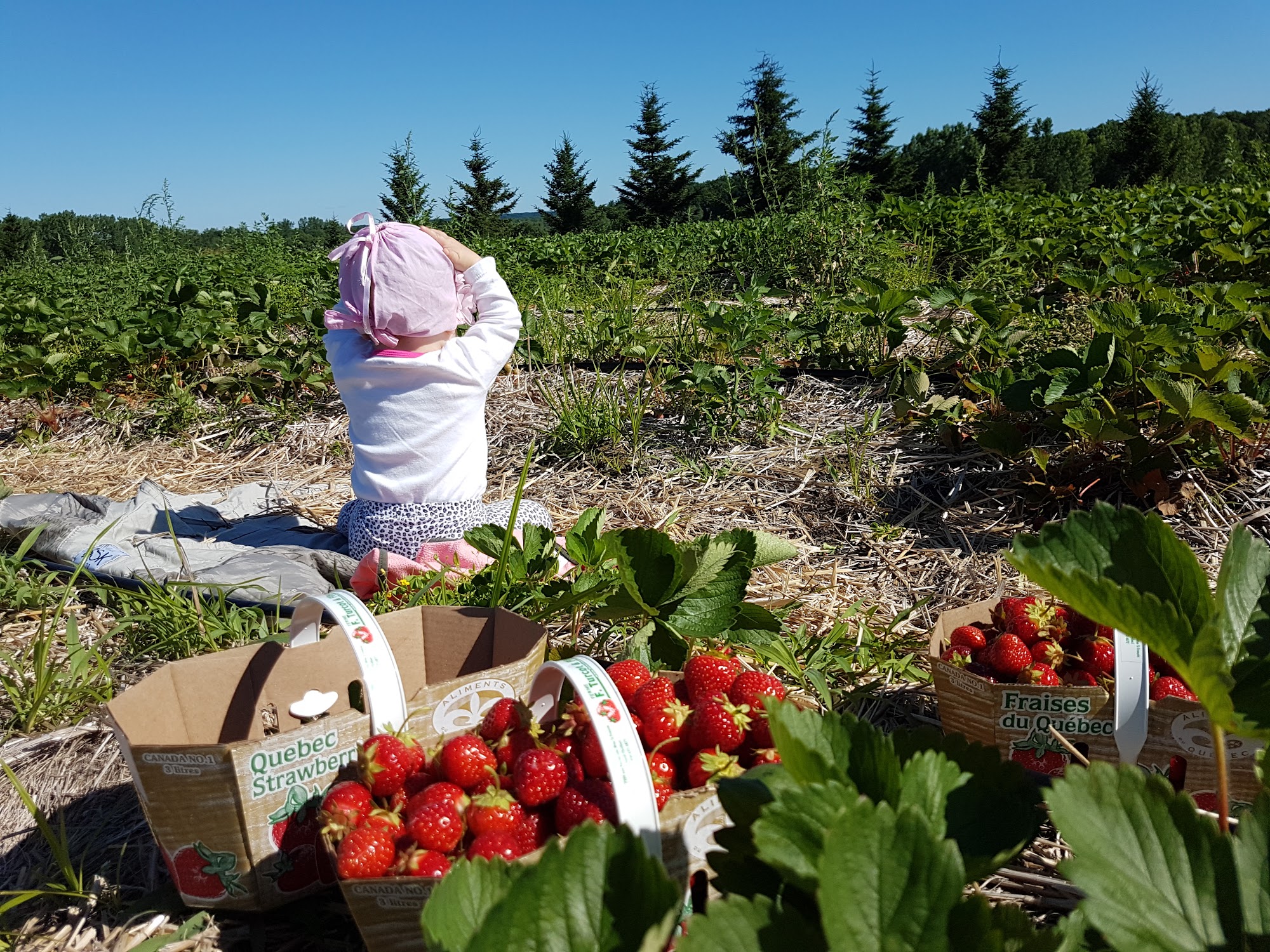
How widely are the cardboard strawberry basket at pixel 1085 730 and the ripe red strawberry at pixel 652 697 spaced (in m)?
0.46

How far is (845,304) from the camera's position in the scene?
3.37 meters

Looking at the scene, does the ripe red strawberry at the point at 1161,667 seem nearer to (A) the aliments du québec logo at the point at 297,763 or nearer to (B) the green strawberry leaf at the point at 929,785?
(B) the green strawberry leaf at the point at 929,785

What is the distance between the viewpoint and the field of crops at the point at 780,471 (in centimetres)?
83

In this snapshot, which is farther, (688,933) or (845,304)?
(845,304)

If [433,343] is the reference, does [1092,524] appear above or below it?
below

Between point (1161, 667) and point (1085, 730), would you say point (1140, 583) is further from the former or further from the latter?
point (1161, 667)

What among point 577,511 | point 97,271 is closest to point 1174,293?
point 577,511

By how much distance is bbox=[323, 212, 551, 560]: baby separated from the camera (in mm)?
2697

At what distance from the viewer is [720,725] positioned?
1230mm

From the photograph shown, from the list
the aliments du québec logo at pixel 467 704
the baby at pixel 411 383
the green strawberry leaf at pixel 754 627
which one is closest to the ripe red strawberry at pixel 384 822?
the aliments du québec logo at pixel 467 704

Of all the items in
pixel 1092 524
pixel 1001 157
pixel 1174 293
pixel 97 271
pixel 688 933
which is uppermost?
pixel 1001 157

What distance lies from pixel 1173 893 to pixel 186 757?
119 centimetres

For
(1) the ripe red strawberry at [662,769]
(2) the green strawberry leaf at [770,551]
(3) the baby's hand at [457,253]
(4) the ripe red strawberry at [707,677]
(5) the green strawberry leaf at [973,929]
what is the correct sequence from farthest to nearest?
(3) the baby's hand at [457,253] < (2) the green strawberry leaf at [770,551] < (4) the ripe red strawberry at [707,677] < (1) the ripe red strawberry at [662,769] < (5) the green strawberry leaf at [973,929]

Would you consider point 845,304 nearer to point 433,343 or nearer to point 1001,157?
point 433,343
